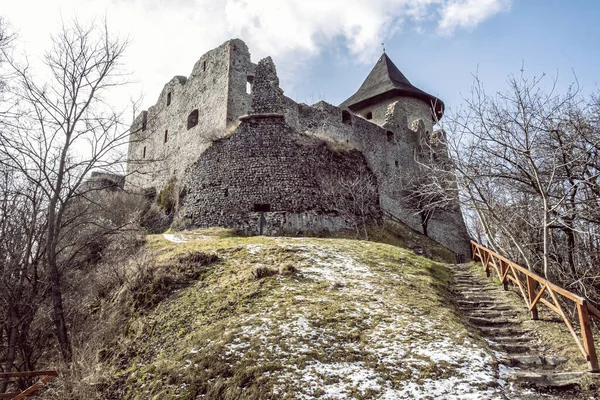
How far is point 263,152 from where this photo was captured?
17.1 metres

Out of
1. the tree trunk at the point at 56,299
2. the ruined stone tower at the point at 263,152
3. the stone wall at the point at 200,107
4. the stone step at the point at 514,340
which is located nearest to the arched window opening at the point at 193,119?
the ruined stone tower at the point at 263,152

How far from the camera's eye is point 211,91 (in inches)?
851

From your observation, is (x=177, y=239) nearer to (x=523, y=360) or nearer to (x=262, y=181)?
(x=262, y=181)

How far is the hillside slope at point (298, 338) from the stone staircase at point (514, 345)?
1.14 ft

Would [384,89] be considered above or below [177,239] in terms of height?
above

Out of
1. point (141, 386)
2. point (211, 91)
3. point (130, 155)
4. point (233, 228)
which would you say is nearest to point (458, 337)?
point (141, 386)

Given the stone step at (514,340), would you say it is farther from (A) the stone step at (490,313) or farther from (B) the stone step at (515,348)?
(A) the stone step at (490,313)

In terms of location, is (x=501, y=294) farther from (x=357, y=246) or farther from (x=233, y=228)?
(x=233, y=228)

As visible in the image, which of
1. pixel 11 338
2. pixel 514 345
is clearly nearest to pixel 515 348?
pixel 514 345

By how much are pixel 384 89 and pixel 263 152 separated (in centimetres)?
1668

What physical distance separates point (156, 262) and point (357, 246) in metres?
5.22

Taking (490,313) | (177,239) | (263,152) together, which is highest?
(263,152)

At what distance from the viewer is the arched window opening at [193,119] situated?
2258cm

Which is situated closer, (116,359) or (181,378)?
(181,378)
